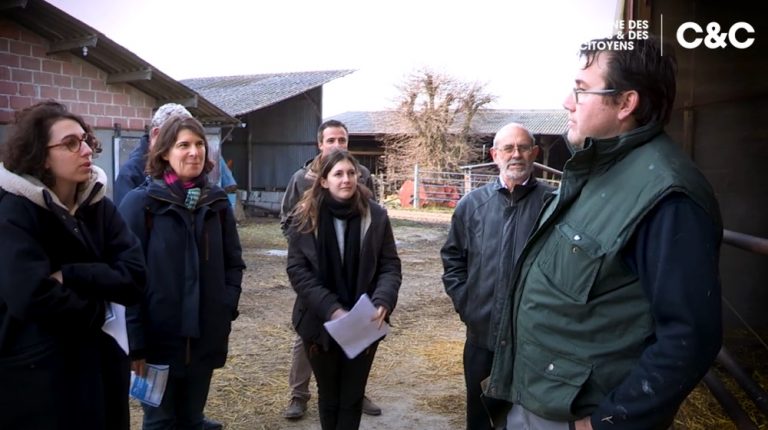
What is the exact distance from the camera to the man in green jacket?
1.45 meters

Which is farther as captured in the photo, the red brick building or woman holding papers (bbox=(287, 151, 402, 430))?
the red brick building

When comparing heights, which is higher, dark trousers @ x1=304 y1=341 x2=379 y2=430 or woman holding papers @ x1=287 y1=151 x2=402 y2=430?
woman holding papers @ x1=287 y1=151 x2=402 y2=430

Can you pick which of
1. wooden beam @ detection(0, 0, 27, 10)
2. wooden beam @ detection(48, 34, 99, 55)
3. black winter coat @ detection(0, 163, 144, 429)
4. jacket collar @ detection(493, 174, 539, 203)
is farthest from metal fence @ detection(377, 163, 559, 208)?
black winter coat @ detection(0, 163, 144, 429)

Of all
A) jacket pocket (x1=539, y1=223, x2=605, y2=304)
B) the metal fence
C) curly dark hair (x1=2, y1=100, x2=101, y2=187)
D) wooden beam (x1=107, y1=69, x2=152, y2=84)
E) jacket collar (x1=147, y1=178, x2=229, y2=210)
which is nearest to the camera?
jacket pocket (x1=539, y1=223, x2=605, y2=304)

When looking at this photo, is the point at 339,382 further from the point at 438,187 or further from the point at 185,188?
the point at 438,187

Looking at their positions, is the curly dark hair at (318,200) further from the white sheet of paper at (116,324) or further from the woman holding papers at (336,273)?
the white sheet of paper at (116,324)

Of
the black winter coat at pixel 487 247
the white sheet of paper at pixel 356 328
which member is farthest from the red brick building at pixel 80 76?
the black winter coat at pixel 487 247

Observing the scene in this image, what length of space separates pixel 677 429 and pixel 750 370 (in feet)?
4.17

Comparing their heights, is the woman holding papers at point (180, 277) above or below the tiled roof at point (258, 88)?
below

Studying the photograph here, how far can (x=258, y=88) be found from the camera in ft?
63.0

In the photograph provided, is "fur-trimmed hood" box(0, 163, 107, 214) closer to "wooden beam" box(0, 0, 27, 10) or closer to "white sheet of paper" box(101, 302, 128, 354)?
"white sheet of paper" box(101, 302, 128, 354)

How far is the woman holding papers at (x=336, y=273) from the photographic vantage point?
3.18 metres

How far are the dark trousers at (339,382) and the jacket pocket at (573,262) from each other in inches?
66.4

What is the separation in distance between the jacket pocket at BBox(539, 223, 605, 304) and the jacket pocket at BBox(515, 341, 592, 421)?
0.62 ft
